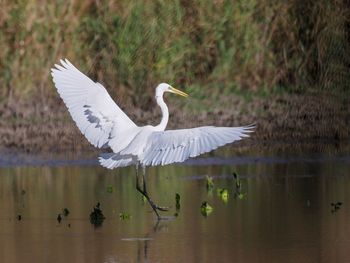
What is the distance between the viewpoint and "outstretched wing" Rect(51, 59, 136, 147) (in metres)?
12.6

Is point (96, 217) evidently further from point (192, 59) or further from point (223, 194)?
point (192, 59)

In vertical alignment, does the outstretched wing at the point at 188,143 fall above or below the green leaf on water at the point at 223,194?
above

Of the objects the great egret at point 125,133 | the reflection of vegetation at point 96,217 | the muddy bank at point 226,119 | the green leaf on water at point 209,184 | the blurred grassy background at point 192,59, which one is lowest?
the reflection of vegetation at point 96,217

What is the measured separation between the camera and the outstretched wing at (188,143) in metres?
11.3

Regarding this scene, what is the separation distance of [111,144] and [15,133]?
462 cm

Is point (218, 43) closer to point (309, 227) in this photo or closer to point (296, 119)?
point (296, 119)

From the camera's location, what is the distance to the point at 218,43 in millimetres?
18984

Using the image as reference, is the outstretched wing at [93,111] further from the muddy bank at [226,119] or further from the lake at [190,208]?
the muddy bank at [226,119]

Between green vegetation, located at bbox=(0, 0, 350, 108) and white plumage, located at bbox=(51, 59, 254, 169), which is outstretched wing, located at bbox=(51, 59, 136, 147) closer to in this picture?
white plumage, located at bbox=(51, 59, 254, 169)

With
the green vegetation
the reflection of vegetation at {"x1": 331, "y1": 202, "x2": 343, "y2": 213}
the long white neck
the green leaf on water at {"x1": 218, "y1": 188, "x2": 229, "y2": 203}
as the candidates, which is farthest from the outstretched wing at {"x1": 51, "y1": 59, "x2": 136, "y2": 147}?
the green vegetation

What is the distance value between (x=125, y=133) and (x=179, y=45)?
6297 mm

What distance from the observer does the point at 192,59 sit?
18.9 metres

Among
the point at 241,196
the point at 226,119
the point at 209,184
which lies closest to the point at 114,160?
the point at 241,196

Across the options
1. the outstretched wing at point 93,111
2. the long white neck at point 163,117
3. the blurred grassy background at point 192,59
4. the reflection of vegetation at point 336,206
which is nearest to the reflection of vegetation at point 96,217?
the outstretched wing at point 93,111
